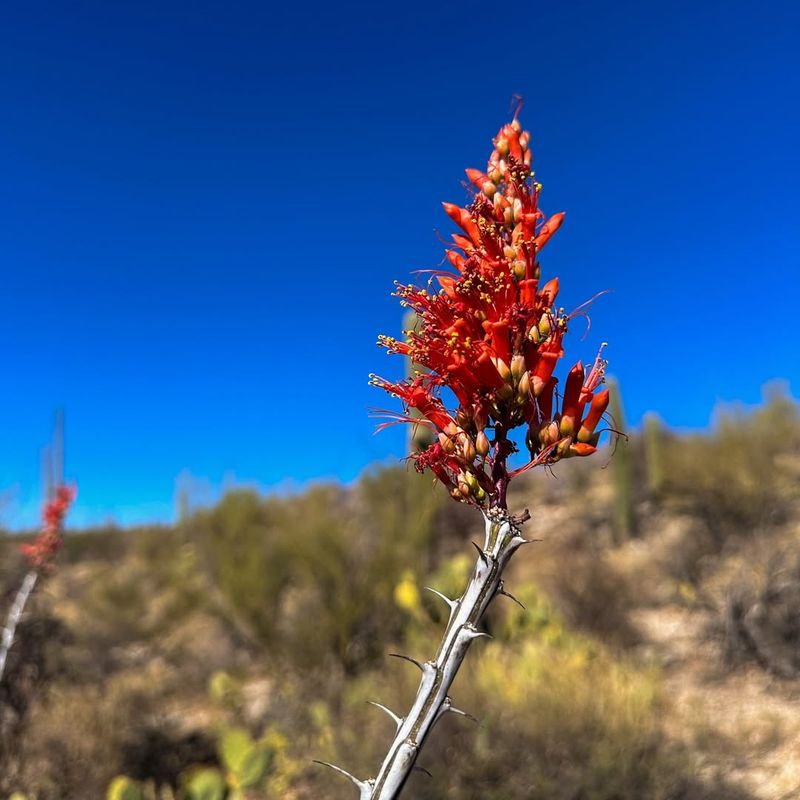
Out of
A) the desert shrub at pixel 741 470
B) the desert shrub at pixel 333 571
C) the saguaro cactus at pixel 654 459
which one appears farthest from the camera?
the saguaro cactus at pixel 654 459

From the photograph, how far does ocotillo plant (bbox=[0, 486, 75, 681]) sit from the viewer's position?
6375 millimetres

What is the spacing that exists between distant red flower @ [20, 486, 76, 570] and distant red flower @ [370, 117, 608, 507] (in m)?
6.07

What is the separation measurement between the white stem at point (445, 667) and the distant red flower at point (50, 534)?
20.4 ft

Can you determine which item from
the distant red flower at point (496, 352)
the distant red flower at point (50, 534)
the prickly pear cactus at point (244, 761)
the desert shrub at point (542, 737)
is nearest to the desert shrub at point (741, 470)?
the desert shrub at point (542, 737)

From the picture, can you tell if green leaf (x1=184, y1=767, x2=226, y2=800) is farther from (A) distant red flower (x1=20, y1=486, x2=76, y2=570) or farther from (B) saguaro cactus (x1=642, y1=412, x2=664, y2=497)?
(B) saguaro cactus (x1=642, y1=412, x2=664, y2=497)

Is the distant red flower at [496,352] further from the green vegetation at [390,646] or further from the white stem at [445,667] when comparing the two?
the green vegetation at [390,646]

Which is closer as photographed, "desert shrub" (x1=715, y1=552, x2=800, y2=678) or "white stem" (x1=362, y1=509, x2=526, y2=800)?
"white stem" (x1=362, y1=509, x2=526, y2=800)

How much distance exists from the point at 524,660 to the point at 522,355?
6174mm

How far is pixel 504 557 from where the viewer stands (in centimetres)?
185

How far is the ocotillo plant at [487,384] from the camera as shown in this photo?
182cm

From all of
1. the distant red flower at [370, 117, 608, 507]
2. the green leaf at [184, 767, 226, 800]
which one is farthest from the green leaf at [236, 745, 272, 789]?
the distant red flower at [370, 117, 608, 507]

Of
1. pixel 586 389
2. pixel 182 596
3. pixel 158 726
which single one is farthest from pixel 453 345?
pixel 182 596

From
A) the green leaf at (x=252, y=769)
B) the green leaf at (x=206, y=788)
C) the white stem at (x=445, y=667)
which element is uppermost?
the white stem at (x=445, y=667)

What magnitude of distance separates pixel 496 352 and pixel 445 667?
957mm
